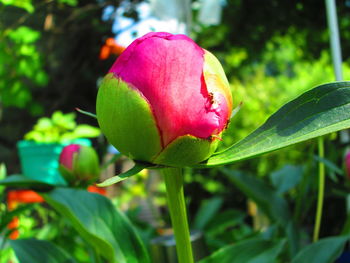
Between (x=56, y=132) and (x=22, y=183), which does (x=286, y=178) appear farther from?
(x=22, y=183)

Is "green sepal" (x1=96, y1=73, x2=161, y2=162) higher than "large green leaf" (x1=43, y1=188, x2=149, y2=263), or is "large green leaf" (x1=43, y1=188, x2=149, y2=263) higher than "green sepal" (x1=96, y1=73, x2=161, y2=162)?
"green sepal" (x1=96, y1=73, x2=161, y2=162)

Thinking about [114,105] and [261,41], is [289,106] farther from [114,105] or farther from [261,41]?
[261,41]

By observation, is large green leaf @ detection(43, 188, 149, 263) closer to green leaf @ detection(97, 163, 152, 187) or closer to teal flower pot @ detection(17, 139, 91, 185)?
green leaf @ detection(97, 163, 152, 187)

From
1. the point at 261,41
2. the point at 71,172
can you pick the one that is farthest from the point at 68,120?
the point at 261,41

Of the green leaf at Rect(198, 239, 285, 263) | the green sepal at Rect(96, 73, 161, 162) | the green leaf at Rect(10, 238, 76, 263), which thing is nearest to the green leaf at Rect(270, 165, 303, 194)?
the green leaf at Rect(198, 239, 285, 263)

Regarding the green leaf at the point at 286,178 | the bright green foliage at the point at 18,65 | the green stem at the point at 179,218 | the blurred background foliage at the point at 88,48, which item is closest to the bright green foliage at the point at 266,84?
the blurred background foliage at the point at 88,48

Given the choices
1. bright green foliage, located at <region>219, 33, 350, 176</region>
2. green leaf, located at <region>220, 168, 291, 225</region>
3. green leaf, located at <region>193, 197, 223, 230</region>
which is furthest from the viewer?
bright green foliage, located at <region>219, 33, 350, 176</region>

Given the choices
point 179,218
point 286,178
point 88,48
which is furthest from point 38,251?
point 88,48
